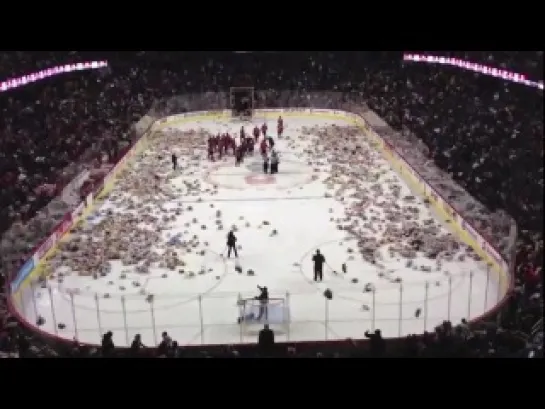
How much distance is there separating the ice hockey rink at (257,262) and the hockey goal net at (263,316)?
0.03m

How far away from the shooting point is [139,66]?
34.4 meters

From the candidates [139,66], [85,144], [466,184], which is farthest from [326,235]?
[139,66]

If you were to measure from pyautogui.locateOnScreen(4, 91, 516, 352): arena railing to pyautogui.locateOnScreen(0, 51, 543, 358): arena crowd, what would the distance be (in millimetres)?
114

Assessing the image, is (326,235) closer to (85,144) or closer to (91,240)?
(91,240)

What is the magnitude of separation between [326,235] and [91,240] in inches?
204

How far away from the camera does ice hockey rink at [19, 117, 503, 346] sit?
36.3 feet

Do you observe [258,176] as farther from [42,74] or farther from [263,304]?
[42,74]

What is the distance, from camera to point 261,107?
101ft

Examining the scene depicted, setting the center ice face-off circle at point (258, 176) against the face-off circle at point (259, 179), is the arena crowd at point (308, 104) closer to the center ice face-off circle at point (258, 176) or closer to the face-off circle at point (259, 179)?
the center ice face-off circle at point (258, 176)

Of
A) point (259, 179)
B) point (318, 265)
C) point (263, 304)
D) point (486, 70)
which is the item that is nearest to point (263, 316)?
point (263, 304)

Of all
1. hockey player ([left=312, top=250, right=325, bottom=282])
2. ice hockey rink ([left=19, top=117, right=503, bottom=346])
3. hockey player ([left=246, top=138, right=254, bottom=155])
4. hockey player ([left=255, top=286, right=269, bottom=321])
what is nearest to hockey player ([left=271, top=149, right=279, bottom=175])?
ice hockey rink ([left=19, top=117, right=503, bottom=346])

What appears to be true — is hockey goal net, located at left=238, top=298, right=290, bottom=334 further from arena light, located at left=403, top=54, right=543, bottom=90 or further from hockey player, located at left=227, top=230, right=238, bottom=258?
arena light, located at left=403, top=54, right=543, bottom=90

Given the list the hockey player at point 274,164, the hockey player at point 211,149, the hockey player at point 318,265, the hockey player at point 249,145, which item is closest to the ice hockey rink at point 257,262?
the hockey player at point 318,265

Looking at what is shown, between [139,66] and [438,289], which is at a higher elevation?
[139,66]
